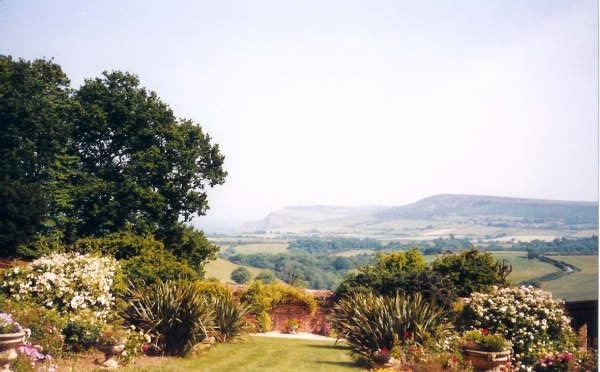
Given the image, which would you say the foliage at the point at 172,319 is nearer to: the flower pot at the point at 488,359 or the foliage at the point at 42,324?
the foliage at the point at 42,324

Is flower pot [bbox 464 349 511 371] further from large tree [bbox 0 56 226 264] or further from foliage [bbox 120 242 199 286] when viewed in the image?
large tree [bbox 0 56 226 264]

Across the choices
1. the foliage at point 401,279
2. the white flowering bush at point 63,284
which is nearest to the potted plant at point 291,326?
the foliage at point 401,279

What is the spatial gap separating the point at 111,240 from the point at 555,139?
45.4 feet

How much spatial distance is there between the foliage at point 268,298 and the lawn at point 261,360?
5.35m

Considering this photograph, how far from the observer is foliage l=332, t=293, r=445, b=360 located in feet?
34.1

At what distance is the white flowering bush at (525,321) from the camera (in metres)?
9.88

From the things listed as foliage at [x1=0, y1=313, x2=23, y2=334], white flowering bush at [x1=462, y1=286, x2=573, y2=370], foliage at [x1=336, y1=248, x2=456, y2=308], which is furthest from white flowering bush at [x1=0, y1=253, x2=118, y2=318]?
white flowering bush at [x1=462, y1=286, x2=573, y2=370]

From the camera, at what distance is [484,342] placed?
9016 mm

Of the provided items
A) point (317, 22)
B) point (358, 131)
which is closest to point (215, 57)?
point (317, 22)

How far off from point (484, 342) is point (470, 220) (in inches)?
4141

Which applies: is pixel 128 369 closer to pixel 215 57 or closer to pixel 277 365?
pixel 277 365

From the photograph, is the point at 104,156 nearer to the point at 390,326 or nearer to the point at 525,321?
the point at 390,326

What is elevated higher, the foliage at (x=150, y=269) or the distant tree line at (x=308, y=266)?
the foliage at (x=150, y=269)

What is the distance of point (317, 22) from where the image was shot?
11.7 meters
